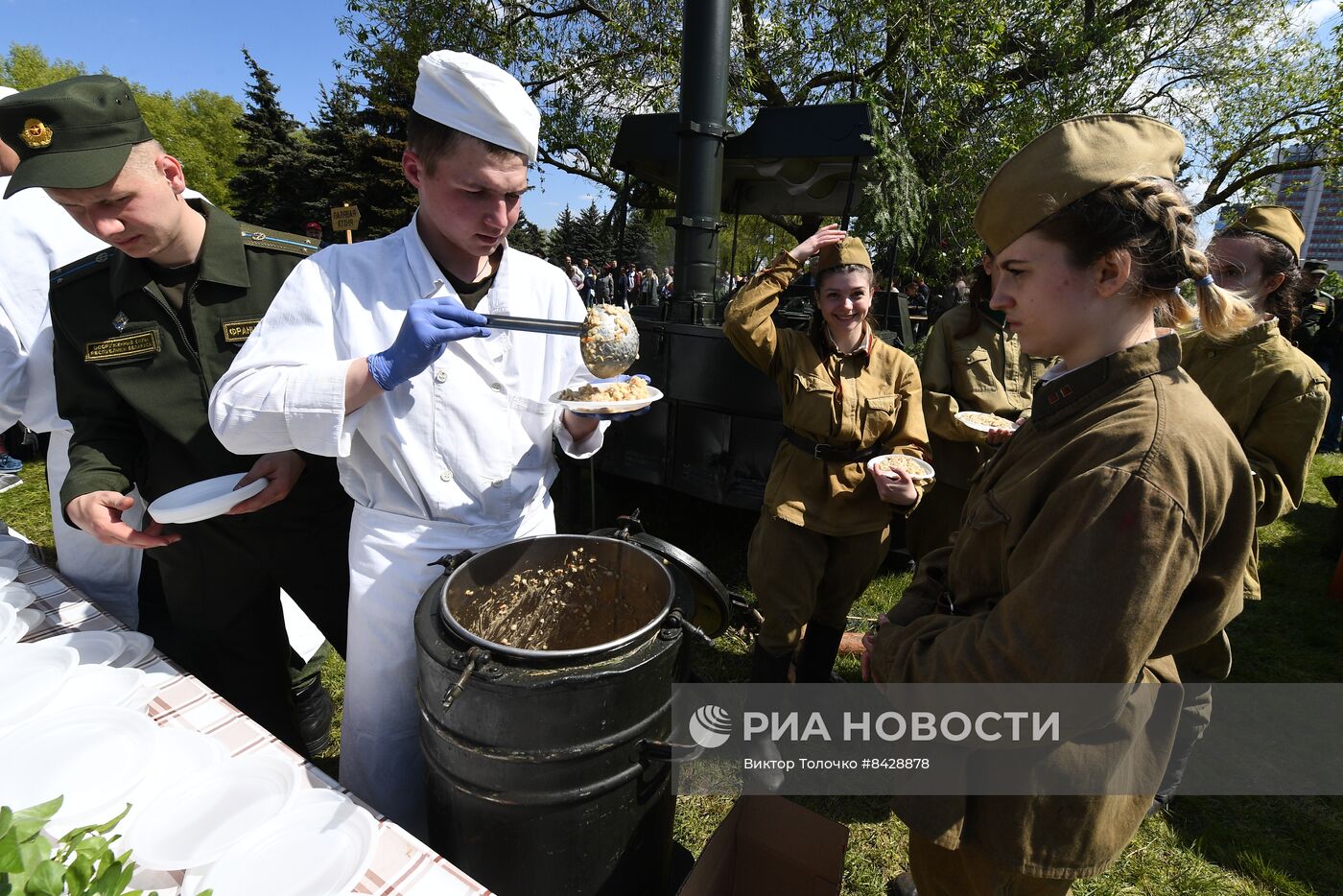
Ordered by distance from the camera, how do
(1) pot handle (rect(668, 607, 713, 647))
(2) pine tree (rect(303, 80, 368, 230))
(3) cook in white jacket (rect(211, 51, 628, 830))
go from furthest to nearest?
(2) pine tree (rect(303, 80, 368, 230)) → (3) cook in white jacket (rect(211, 51, 628, 830)) → (1) pot handle (rect(668, 607, 713, 647))

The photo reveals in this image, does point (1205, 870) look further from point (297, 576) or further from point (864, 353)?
point (297, 576)

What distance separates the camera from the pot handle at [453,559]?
1.62 m

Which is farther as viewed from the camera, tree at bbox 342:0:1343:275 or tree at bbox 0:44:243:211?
tree at bbox 0:44:243:211

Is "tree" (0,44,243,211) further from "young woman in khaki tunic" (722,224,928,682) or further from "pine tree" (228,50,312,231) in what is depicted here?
"young woman in khaki tunic" (722,224,928,682)

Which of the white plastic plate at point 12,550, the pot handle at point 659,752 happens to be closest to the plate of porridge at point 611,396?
the pot handle at point 659,752

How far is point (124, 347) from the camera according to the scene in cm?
202

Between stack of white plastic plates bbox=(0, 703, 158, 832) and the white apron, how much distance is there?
477 mm

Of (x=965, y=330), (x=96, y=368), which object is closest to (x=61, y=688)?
(x=96, y=368)

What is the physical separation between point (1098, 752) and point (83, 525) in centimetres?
277

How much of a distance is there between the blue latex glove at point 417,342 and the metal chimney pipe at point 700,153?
2.98 m

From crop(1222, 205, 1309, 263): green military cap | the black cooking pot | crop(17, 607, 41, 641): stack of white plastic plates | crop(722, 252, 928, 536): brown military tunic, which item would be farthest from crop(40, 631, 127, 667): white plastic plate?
crop(1222, 205, 1309, 263): green military cap

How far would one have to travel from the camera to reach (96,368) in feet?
6.65

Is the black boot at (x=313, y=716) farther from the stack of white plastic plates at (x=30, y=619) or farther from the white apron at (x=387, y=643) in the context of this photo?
the white apron at (x=387, y=643)

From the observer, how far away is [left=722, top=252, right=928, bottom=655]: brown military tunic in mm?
2742
